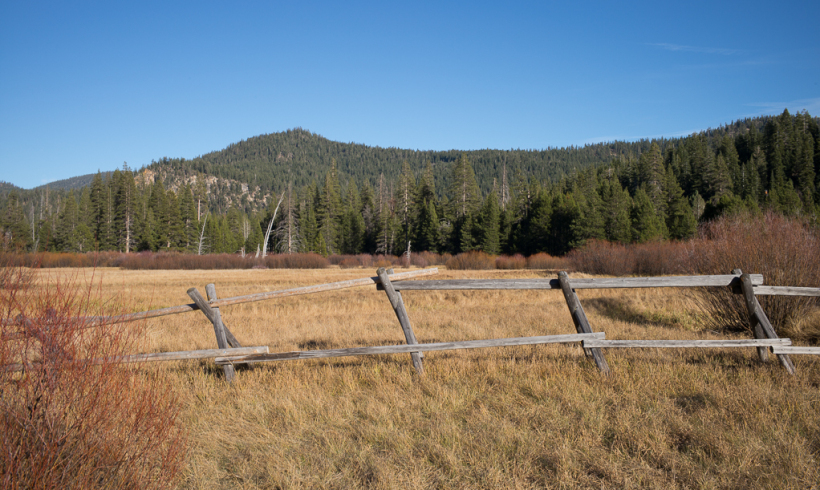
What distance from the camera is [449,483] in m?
3.40

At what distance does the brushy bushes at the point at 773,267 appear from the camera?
8438 millimetres

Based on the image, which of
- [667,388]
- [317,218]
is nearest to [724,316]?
[667,388]

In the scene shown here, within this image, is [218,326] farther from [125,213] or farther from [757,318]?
[125,213]

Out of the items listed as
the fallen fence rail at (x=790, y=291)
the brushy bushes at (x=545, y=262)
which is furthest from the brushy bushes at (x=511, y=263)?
the fallen fence rail at (x=790, y=291)

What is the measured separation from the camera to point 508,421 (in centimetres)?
447

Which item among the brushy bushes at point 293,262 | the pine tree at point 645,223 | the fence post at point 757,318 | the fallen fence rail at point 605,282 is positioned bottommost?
the brushy bushes at point 293,262

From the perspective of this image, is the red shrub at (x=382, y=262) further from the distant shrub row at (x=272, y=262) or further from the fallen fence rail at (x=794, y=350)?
the fallen fence rail at (x=794, y=350)

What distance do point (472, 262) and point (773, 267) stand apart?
39881 millimetres

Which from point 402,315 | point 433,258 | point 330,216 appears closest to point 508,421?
point 402,315

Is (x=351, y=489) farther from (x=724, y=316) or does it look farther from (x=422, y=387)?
(x=724, y=316)

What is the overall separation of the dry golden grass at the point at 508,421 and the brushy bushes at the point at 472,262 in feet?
135

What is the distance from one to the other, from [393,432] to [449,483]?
100 centimetres

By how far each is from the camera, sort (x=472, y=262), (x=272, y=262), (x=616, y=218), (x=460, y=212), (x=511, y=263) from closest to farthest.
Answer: (x=472, y=262) → (x=511, y=263) → (x=272, y=262) → (x=616, y=218) → (x=460, y=212)

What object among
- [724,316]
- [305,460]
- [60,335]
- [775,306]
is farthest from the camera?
[724,316]
